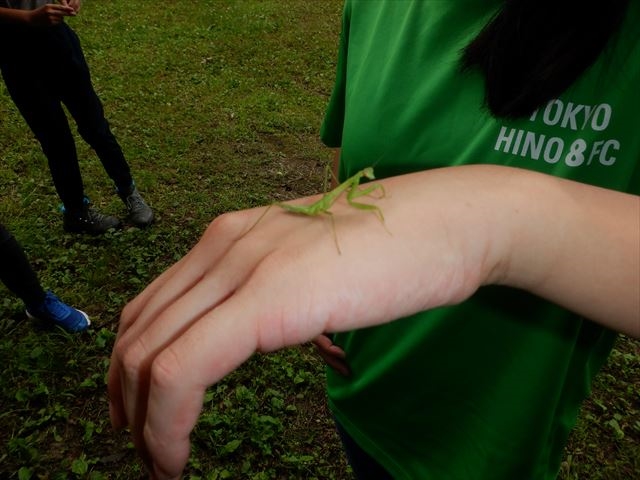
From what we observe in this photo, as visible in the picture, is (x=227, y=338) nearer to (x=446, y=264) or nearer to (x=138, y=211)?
(x=446, y=264)

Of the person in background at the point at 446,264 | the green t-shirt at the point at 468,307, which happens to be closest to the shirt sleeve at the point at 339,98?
the person in background at the point at 446,264

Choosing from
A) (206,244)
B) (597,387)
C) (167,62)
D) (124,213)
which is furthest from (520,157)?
(167,62)

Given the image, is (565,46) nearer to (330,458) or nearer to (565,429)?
(565,429)

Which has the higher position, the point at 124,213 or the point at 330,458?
the point at 124,213

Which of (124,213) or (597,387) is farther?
(124,213)

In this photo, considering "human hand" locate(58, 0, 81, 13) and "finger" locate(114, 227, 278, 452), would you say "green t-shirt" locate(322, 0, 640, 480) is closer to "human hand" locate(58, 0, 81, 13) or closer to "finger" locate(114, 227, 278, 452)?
"finger" locate(114, 227, 278, 452)

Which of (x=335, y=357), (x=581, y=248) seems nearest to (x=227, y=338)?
(x=581, y=248)

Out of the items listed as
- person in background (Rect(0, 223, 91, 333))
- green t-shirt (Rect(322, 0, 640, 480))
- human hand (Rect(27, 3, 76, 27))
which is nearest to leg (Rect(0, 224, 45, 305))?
person in background (Rect(0, 223, 91, 333))
